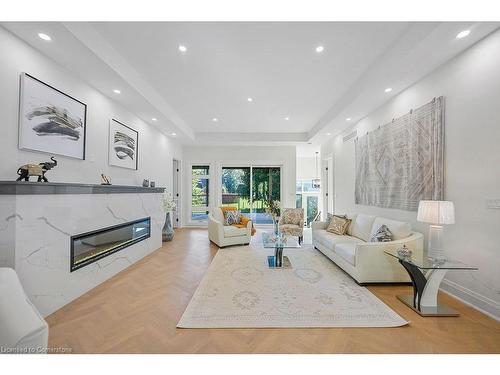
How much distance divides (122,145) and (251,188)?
4.50 m

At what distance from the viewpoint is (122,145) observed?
13.3 ft

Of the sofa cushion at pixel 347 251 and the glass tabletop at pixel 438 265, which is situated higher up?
the glass tabletop at pixel 438 265

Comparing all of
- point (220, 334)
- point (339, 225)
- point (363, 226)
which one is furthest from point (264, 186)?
point (220, 334)

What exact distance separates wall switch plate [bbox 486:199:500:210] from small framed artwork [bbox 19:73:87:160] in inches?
190

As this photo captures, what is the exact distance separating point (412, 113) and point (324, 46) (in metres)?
1.71

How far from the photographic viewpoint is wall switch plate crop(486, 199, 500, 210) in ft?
7.16

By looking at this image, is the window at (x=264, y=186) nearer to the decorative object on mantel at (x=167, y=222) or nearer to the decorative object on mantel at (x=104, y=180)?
the decorative object on mantel at (x=167, y=222)

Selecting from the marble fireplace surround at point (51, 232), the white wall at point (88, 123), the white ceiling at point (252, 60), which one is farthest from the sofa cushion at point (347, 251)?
the white wall at point (88, 123)

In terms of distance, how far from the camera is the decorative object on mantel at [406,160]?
2.89m

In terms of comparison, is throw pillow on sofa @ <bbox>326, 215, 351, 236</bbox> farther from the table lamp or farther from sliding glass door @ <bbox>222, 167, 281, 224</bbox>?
sliding glass door @ <bbox>222, 167, 281, 224</bbox>

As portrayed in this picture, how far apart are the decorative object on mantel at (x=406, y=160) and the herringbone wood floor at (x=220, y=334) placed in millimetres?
1408

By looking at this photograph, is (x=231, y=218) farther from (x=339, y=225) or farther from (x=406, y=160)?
(x=406, y=160)

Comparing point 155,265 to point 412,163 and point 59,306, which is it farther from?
point 412,163

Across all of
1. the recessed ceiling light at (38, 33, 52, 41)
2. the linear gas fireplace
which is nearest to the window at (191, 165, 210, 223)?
the linear gas fireplace
